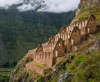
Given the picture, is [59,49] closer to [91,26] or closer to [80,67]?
[91,26]

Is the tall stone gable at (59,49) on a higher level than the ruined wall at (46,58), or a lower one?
higher

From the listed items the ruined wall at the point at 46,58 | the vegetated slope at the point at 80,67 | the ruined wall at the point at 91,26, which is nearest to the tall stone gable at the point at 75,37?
the vegetated slope at the point at 80,67

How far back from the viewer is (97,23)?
185ft

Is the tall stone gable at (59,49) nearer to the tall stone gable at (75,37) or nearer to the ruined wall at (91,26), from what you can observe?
the tall stone gable at (75,37)

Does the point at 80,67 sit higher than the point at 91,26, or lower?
lower

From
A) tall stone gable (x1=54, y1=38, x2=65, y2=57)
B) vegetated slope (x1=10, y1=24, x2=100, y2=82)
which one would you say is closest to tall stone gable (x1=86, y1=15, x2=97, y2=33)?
vegetated slope (x1=10, y1=24, x2=100, y2=82)

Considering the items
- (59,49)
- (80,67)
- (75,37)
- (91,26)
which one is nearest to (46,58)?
(59,49)

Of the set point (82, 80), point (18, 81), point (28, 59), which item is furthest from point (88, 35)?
point (28, 59)

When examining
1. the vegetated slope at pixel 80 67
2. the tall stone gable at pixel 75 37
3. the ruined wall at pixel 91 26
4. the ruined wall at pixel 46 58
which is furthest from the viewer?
the ruined wall at pixel 91 26

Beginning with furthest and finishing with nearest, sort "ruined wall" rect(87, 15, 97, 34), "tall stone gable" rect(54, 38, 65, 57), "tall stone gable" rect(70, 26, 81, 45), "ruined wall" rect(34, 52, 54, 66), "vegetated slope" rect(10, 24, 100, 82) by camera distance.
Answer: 1. "ruined wall" rect(87, 15, 97, 34)
2. "tall stone gable" rect(70, 26, 81, 45)
3. "tall stone gable" rect(54, 38, 65, 57)
4. "ruined wall" rect(34, 52, 54, 66)
5. "vegetated slope" rect(10, 24, 100, 82)

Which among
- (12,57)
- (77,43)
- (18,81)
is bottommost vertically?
(12,57)

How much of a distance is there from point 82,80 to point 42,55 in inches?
1025

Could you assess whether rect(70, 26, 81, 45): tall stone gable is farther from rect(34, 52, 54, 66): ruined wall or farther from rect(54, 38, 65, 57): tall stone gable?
rect(34, 52, 54, 66): ruined wall

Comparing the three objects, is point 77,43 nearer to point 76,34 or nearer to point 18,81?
point 76,34
